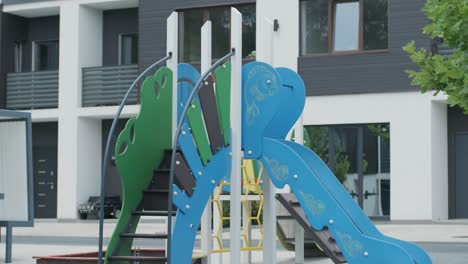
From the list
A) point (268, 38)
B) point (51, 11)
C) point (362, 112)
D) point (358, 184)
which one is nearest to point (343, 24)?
point (362, 112)

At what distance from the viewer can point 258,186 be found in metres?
13.2

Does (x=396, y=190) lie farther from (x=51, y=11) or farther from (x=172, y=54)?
(x=172, y=54)

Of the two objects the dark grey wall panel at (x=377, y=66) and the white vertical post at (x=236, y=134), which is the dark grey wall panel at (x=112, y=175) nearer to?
the dark grey wall panel at (x=377, y=66)

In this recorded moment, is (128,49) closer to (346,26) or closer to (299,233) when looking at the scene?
(346,26)

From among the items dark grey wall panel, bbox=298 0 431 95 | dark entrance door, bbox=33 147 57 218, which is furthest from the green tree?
dark entrance door, bbox=33 147 57 218

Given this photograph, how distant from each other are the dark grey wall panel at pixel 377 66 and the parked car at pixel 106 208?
7478 millimetres

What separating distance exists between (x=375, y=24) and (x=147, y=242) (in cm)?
1020

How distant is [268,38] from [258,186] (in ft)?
9.35

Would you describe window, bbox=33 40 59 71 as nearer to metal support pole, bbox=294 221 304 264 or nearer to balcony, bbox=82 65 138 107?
balcony, bbox=82 65 138 107

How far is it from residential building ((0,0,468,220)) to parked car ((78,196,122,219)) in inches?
12.8

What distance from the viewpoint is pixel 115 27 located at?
103 feet

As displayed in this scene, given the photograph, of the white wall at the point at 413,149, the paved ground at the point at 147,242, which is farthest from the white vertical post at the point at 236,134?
the white wall at the point at 413,149

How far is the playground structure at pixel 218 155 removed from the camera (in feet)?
31.8

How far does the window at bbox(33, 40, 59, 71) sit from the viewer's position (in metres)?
32.9
